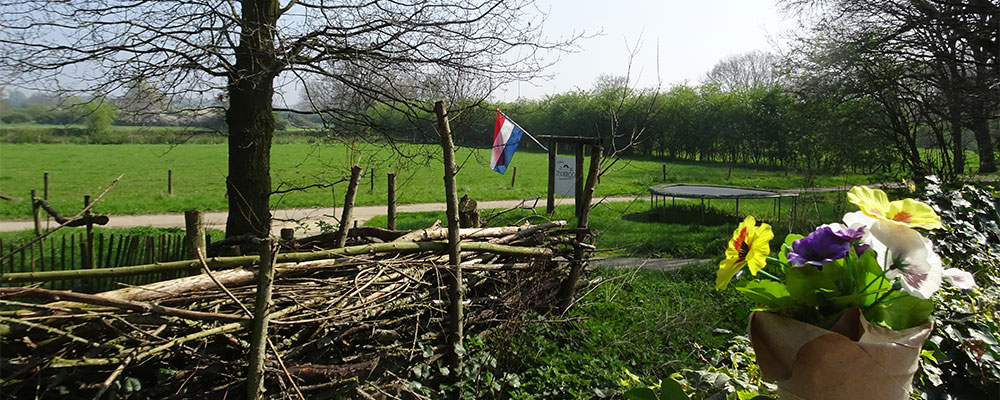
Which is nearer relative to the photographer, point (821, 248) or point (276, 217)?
point (821, 248)

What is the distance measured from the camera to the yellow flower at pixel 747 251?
44.9 inches

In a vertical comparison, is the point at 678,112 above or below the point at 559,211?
above

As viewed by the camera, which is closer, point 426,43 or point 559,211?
point 426,43

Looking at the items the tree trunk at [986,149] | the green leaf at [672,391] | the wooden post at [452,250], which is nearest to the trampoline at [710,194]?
the tree trunk at [986,149]

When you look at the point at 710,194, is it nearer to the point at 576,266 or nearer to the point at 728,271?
the point at 576,266

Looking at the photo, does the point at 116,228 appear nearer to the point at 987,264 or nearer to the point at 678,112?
→ the point at 987,264

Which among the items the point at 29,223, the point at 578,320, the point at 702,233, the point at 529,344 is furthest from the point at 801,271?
the point at 29,223

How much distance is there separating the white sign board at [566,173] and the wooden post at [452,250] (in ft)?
28.4

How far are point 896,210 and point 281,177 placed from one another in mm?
23791

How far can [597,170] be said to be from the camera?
4.19 m

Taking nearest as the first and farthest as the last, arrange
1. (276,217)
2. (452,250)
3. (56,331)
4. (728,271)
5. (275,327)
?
(728,271) < (56,331) < (275,327) < (452,250) < (276,217)

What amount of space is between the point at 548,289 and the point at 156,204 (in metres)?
14.5

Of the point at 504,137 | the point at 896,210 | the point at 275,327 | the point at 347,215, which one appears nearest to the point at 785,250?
the point at 896,210

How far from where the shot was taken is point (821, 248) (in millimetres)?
1102
